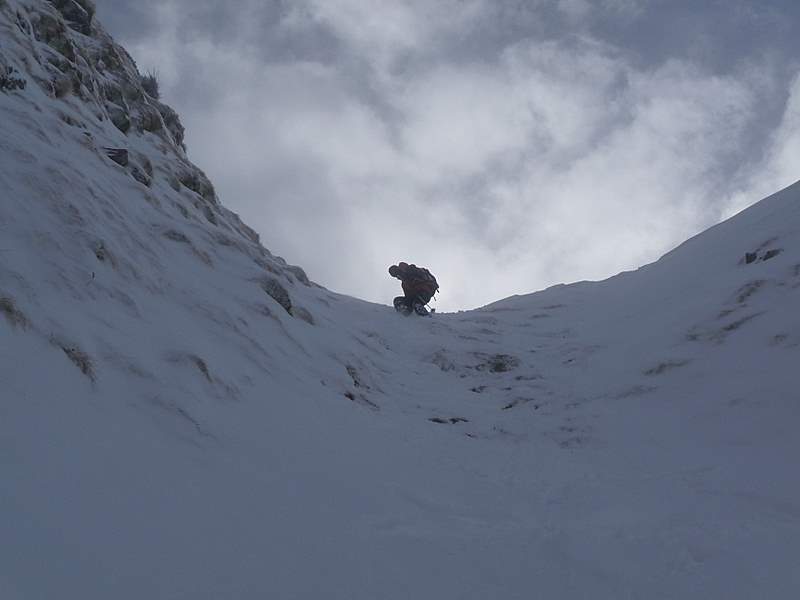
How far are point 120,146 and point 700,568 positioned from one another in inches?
Answer: 622

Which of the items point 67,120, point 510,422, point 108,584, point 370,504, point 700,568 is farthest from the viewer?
point 67,120

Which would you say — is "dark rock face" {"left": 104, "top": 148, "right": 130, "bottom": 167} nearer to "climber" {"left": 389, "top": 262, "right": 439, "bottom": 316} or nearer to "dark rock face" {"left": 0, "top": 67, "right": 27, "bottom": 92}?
"dark rock face" {"left": 0, "top": 67, "right": 27, "bottom": 92}

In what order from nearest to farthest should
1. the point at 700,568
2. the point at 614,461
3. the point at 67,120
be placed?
the point at 700,568
the point at 614,461
the point at 67,120

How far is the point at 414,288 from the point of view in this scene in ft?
89.4

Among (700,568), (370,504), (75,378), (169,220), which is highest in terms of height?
(169,220)

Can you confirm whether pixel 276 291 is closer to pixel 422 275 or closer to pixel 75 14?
pixel 422 275

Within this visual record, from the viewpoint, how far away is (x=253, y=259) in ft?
58.9

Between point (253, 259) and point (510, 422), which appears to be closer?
point (510, 422)

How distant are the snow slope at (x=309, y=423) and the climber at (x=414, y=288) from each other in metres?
5.99

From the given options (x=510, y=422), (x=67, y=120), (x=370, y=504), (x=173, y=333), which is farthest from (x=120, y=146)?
(x=370, y=504)

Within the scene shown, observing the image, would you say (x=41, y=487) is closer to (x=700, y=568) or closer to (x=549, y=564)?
(x=549, y=564)

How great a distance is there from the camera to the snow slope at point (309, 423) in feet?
20.8

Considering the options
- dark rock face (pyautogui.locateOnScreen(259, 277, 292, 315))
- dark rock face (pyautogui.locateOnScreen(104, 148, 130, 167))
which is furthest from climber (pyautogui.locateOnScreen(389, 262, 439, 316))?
dark rock face (pyautogui.locateOnScreen(104, 148, 130, 167))

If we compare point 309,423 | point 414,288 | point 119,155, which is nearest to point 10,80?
point 119,155
